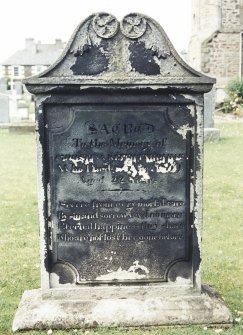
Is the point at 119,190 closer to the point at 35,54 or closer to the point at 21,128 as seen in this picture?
the point at 21,128

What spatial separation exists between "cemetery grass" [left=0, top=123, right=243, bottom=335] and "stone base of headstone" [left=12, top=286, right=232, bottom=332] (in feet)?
0.20

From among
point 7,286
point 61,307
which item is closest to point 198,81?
point 61,307

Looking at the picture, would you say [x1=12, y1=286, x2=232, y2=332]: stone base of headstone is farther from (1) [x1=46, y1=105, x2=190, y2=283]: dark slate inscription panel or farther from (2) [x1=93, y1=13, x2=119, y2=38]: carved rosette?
(2) [x1=93, y1=13, x2=119, y2=38]: carved rosette

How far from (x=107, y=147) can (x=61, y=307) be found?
1319 mm

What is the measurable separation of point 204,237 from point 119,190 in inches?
111

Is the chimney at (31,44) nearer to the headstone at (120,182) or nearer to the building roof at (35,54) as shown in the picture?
the building roof at (35,54)

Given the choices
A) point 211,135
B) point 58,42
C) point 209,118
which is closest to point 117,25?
point 211,135

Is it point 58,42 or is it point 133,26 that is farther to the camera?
point 58,42

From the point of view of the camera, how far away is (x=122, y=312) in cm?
410

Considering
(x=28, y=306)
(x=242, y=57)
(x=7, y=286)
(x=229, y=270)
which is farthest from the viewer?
(x=242, y=57)

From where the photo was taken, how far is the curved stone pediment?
3.92 m

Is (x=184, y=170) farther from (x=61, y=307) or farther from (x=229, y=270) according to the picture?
(x=229, y=270)

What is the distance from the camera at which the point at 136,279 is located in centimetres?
427

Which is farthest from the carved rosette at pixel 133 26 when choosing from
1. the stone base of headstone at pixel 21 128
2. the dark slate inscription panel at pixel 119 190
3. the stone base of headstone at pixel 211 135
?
the stone base of headstone at pixel 21 128
